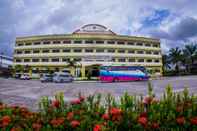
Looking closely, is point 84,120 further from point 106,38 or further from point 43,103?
point 106,38

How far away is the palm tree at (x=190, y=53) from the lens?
258 feet

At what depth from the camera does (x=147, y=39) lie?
71.9 metres

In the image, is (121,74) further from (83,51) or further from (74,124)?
(74,124)

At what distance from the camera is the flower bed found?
11.4 feet

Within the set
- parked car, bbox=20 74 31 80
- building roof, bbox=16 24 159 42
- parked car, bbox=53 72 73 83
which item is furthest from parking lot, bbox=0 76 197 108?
building roof, bbox=16 24 159 42

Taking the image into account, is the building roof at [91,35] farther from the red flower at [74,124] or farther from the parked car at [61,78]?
the red flower at [74,124]

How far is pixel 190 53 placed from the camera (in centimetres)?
8062

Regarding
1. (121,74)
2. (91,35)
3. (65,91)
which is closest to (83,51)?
(91,35)

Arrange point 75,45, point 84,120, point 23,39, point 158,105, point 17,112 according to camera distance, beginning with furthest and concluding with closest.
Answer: point 23,39
point 75,45
point 17,112
point 158,105
point 84,120

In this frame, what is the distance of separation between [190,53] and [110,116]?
81.2 meters

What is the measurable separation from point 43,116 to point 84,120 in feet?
2.99

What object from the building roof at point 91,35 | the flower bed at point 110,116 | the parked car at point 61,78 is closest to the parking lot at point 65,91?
the flower bed at point 110,116

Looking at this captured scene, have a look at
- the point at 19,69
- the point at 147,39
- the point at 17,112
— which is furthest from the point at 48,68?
the point at 17,112

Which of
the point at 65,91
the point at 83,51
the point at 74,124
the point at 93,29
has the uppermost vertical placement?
the point at 93,29
